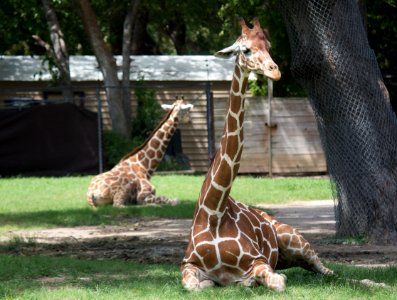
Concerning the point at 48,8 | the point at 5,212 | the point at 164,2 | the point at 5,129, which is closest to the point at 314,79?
the point at 5,212

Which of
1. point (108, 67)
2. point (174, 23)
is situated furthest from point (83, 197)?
point (174, 23)

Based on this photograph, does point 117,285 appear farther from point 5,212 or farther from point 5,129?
point 5,129

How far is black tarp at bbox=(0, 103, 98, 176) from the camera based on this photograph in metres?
25.2

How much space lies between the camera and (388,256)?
10.6 m

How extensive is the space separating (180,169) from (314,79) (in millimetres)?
14588

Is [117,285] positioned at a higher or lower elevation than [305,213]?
higher

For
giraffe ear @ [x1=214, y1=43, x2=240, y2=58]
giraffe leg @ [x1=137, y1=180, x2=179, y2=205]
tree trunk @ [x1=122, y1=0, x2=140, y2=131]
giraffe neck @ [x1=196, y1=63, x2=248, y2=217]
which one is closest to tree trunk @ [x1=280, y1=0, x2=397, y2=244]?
giraffe neck @ [x1=196, y1=63, x2=248, y2=217]

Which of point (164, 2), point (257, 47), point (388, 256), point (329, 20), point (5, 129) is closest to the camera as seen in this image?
point (257, 47)

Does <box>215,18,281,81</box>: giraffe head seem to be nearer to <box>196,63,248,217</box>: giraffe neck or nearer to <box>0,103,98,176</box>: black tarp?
<box>196,63,248,217</box>: giraffe neck

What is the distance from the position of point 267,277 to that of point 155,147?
10.5 m

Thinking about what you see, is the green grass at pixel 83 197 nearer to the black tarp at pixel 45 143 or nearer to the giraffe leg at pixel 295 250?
the black tarp at pixel 45 143

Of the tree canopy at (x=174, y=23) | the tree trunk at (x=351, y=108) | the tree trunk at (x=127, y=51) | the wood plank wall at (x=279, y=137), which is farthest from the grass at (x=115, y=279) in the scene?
the tree trunk at (x=127, y=51)

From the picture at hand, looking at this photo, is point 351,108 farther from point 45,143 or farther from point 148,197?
point 45,143

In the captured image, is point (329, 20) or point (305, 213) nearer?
point (329, 20)
